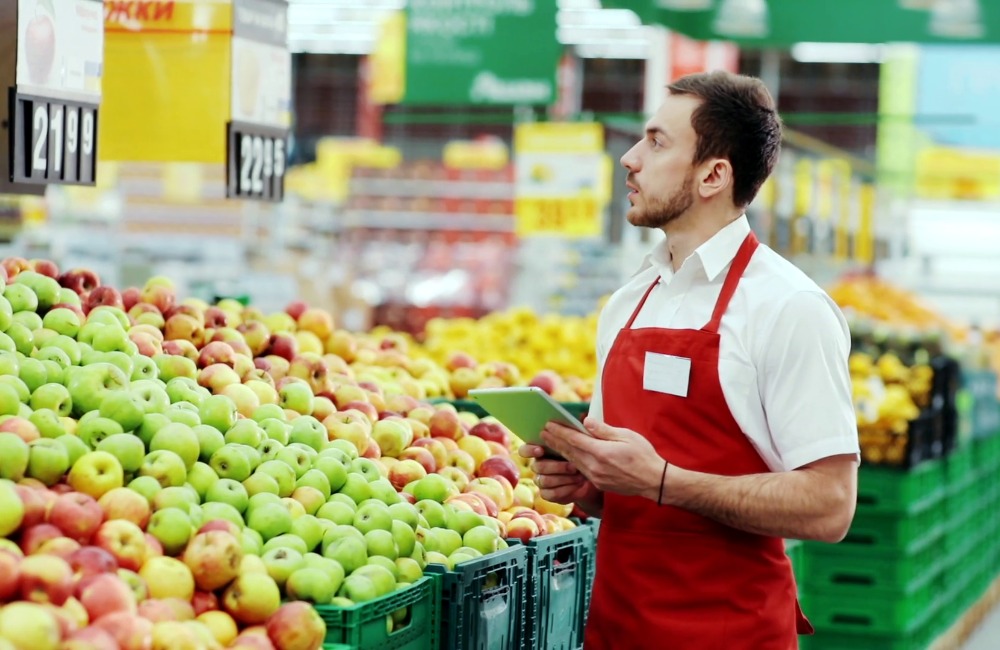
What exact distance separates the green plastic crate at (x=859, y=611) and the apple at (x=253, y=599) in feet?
12.4

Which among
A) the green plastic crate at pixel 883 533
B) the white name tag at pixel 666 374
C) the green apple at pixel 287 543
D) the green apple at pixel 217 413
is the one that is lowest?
the green plastic crate at pixel 883 533

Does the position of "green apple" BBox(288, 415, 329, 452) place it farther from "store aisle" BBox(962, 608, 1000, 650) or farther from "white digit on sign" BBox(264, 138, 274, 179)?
"store aisle" BBox(962, 608, 1000, 650)

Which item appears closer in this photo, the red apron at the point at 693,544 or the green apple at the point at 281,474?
the red apron at the point at 693,544

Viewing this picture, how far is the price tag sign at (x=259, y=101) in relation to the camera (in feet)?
13.7

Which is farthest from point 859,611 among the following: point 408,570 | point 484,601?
point 408,570

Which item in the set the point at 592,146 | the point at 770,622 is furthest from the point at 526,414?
the point at 592,146

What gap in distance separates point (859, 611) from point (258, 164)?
307cm

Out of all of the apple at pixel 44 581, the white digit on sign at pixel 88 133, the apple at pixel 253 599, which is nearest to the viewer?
the apple at pixel 44 581

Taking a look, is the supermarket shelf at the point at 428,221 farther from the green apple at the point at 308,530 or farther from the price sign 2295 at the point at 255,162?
the green apple at the point at 308,530

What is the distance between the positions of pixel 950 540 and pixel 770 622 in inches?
183

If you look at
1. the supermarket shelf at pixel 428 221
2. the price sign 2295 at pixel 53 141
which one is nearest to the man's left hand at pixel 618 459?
the price sign 2295 at pixel 53 141

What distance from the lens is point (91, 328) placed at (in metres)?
3.11

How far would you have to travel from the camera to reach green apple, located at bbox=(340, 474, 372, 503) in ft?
8.87

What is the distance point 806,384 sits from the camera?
2301mm
